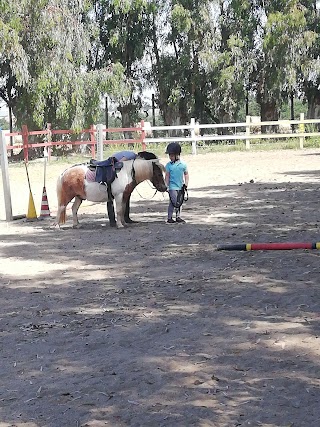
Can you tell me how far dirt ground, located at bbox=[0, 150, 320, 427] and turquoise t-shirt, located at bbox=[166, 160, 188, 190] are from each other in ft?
1.98

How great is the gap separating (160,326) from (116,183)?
5.58m

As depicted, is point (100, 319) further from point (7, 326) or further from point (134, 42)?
point (134, 42)

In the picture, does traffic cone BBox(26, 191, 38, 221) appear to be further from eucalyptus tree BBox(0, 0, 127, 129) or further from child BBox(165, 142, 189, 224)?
eucalyptus tree BBox(0, 0, 127, 129)

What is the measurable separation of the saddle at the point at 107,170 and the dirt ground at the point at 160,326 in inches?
28.1

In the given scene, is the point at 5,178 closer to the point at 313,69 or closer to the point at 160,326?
the point at 160,326

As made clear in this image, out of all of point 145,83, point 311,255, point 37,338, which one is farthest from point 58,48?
point 37,338

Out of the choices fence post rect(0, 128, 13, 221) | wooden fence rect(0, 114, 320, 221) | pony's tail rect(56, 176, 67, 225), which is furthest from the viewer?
wooden fence rect(0, 114, 320, 221)

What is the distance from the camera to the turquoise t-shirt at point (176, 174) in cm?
1144

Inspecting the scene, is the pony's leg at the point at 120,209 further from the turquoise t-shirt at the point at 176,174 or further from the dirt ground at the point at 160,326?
the turquoise t-shirt at the point at 176,174

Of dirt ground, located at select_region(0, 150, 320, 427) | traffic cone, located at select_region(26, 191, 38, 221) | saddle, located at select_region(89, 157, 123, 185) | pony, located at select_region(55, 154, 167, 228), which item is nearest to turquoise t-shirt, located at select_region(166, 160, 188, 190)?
pony, located at select_region(55, 154, 167, 228)

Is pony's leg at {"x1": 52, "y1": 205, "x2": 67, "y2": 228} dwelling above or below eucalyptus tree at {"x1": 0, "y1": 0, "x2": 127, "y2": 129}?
below

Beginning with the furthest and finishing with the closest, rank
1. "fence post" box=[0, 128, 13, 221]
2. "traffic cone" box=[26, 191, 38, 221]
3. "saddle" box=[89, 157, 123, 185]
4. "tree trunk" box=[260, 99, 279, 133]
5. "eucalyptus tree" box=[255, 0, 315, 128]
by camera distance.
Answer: "tree trunk" box=[260, 99, 279, 133] → "eucalyptus tree" box=[255, 0, 315, 128] → "fence post" box=[0, 128, 13, 221] → "traffic cone" box=[26, 191, 38, 221] → "saddle" box=[89, 157, 123, 185]

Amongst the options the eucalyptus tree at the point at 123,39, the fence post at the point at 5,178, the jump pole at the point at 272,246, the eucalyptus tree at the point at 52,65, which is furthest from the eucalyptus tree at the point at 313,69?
the jump pole at the point at 272,246

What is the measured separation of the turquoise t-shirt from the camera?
11438mm
